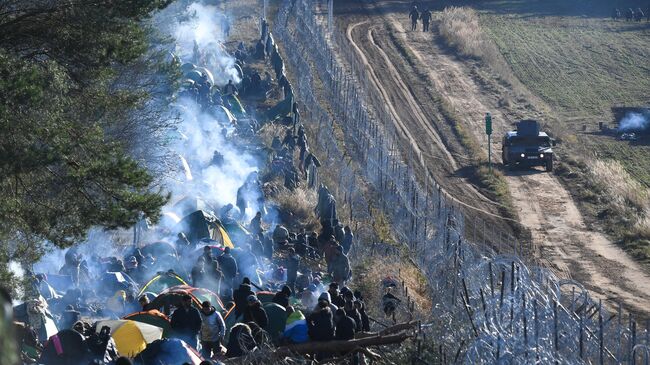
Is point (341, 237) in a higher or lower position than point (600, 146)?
higher

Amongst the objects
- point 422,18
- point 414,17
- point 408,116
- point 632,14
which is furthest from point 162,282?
point 632,14

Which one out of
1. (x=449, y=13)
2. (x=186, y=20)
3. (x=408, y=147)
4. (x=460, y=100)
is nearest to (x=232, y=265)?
(x=408, y=147)

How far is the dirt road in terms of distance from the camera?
964 inches

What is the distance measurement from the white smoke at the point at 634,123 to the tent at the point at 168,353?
29.8 meters

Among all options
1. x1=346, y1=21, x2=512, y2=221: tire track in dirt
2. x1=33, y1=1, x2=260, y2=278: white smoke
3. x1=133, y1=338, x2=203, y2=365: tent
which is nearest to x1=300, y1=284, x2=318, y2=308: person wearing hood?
x1=33, y1=1, x2=260, y2=278: white smoke

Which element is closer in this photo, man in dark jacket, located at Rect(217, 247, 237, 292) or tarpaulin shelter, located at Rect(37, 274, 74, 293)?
man in dark jacket, located at Rect(217, 247, 237, 292)

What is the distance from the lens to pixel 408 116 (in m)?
39.9

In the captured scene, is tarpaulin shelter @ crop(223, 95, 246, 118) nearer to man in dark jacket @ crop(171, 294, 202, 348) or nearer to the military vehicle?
the military vehicle

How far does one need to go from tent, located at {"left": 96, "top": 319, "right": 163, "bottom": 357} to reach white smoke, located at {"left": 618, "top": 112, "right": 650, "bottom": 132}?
2877 cm

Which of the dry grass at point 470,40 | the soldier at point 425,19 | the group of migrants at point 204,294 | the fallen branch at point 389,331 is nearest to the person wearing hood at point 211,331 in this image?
the group of migrants at point 204,294

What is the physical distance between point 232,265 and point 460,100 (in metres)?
A: 26.8

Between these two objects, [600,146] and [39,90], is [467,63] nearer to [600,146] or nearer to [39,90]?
[600,146]

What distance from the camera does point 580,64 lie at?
1935 inches

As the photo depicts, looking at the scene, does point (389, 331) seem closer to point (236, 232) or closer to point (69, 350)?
point (69, 350)
